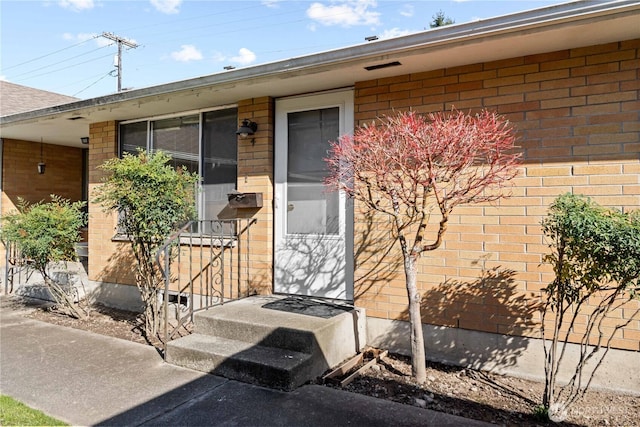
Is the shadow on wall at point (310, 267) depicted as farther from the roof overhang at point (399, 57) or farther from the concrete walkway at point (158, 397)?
the roof overhang at point (399, 57)

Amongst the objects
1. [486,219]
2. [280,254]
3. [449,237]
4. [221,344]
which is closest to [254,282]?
[280,254]

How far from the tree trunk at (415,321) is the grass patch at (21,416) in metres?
2.66

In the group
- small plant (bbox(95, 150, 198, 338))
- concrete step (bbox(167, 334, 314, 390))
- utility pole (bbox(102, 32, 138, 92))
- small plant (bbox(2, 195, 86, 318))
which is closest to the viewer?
concrete step (bbox(167, 334, 314, 390))

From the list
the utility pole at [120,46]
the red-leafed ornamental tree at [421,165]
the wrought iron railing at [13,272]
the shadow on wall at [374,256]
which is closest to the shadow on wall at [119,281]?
the wrought iron railing at [13,272]

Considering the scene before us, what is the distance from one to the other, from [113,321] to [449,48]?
17.5 feet

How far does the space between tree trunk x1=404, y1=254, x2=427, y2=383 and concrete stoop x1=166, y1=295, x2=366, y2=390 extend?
77cm

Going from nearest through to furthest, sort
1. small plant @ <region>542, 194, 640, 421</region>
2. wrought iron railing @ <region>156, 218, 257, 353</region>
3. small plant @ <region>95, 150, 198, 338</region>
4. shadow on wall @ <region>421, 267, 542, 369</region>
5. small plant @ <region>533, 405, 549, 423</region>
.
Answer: small plant @ <region>542, 194, 640, 421</region> < small plant @ <region>533, 405, 549, 423</region> < shadow on wall @ <region>421, 267, 542, 369</region> < small plant @ <region>95, 150, 198, 338</region> < wrought iron railing @ <region>156, 218, 257, 353</region>

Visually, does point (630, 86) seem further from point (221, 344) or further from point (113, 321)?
point (113, 321)

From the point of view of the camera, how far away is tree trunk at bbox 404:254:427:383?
346 cm

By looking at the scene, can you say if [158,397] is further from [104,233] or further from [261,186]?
[104,233]

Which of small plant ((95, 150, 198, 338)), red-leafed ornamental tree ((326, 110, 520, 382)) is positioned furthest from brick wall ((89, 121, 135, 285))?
red-leafed ornamental tree ((326, 110, 520, 382))

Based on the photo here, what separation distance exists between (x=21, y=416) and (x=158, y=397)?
89cm

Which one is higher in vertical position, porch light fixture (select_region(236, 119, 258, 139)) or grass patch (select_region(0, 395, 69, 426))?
porch light fixture (select_region(236, 119, 258, 139))

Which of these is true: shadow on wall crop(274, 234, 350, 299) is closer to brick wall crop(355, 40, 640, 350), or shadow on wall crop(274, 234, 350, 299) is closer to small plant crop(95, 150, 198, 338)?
brick wall crop(355, 40, 640, 350)
